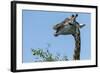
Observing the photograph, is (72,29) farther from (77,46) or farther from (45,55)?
(45,55)

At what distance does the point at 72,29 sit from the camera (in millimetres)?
1395

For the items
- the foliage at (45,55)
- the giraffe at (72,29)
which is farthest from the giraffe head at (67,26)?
the foliage at (45,55)

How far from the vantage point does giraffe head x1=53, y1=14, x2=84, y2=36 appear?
136 centimetres

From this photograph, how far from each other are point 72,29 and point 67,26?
0.04m

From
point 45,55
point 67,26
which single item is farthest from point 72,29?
point 45,55

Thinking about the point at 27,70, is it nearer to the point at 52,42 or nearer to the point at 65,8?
the point at 52,42

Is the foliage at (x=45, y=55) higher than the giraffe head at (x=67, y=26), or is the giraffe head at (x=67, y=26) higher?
the giraffe head at (x=67, y=26)

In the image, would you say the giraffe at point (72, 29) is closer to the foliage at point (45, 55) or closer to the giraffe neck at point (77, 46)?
the giraffe neck at point (77, 46)

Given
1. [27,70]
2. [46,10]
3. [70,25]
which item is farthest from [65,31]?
[27,70]

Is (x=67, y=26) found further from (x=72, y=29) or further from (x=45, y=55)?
(x=45, y=55)

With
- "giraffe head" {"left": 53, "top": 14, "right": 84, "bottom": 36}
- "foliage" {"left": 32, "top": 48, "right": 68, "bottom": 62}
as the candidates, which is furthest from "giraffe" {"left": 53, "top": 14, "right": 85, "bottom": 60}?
"foliage" {"left": 32, "top": 48, "right": 68, "bottom": 62}

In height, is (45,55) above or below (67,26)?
below

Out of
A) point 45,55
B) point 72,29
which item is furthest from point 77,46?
point 45,55

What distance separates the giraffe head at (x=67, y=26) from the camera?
4.46 feet
